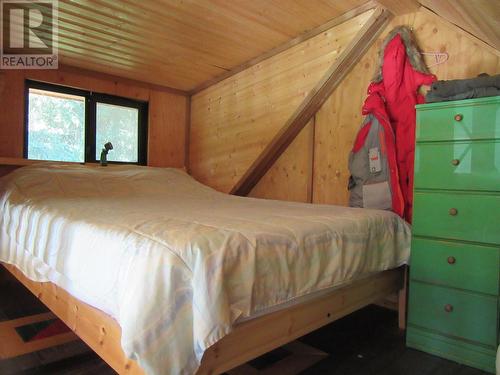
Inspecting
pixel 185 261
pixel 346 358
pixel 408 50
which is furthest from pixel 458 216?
pixel 185 261

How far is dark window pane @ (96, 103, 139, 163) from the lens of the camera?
3.09 meters

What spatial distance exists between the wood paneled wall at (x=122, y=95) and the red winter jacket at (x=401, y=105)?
78.9 inches

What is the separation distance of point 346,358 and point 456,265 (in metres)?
0.69

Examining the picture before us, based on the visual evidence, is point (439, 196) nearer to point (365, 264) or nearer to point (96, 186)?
point (365, 264)

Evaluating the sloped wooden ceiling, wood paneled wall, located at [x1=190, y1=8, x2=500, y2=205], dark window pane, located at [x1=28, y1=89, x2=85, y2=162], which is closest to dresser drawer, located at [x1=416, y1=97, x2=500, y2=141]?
wood paneled wall, located at [x1=190, y1=8, x2=500, y2=205]

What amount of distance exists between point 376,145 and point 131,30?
1826 mm

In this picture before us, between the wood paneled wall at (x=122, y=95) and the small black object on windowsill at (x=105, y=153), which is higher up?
the wood paneled wall at (x=122, y=95)

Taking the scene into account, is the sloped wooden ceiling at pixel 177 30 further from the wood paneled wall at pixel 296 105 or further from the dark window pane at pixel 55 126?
the dark window pane at pixel 55 126

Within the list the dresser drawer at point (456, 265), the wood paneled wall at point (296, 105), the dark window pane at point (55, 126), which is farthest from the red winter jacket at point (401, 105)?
the dark window pane at point (55, 126)

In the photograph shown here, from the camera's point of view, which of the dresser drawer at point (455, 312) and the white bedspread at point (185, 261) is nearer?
the white bedspread at point (185, 261)

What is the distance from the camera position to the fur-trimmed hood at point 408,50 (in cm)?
217

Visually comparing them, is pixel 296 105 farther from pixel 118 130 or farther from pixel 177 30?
pixel 118 130

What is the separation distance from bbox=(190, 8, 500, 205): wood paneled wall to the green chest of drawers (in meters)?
0.62

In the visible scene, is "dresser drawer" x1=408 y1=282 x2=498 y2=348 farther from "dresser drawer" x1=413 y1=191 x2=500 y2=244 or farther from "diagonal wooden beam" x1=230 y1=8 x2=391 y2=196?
"diagonal wooden beam" x1=230 y1=8 x2=391 y2=196
